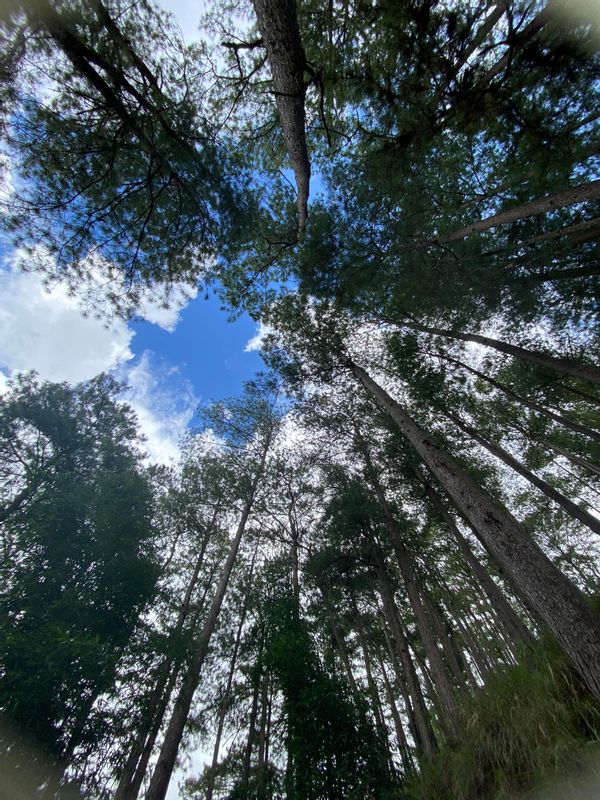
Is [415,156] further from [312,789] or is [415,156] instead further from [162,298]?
[312,789]

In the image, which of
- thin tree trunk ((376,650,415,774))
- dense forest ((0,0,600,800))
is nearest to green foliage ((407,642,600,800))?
dense forest ((0,0,600,800))

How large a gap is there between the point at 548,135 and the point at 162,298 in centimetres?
674

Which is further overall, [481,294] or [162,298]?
[481,294]

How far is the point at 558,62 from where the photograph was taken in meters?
3.83

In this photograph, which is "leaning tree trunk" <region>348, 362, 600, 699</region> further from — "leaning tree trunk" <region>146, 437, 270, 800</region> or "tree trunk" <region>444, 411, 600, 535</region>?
"leaning tree trunk" <region>146, 437, 270, 800</region>

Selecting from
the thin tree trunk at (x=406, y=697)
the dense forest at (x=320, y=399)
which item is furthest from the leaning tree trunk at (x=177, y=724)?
the thin tree trunk at (x=406, y=697)

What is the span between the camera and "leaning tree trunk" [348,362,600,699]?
2142 millimetres

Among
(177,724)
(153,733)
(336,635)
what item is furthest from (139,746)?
(336,635)

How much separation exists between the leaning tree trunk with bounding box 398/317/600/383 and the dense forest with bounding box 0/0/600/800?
0.07 meters

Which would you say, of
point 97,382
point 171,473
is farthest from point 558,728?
point 97,382

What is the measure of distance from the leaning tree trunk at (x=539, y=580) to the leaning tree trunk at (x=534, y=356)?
347 centimetres

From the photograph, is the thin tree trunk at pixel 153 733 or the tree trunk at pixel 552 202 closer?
the tree trunk at pixel 552 202

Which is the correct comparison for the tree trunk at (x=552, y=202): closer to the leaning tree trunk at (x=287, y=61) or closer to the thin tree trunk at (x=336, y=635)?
the leaning tree trunk at (x=287, y=61)

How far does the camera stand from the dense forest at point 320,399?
3.32 metres
